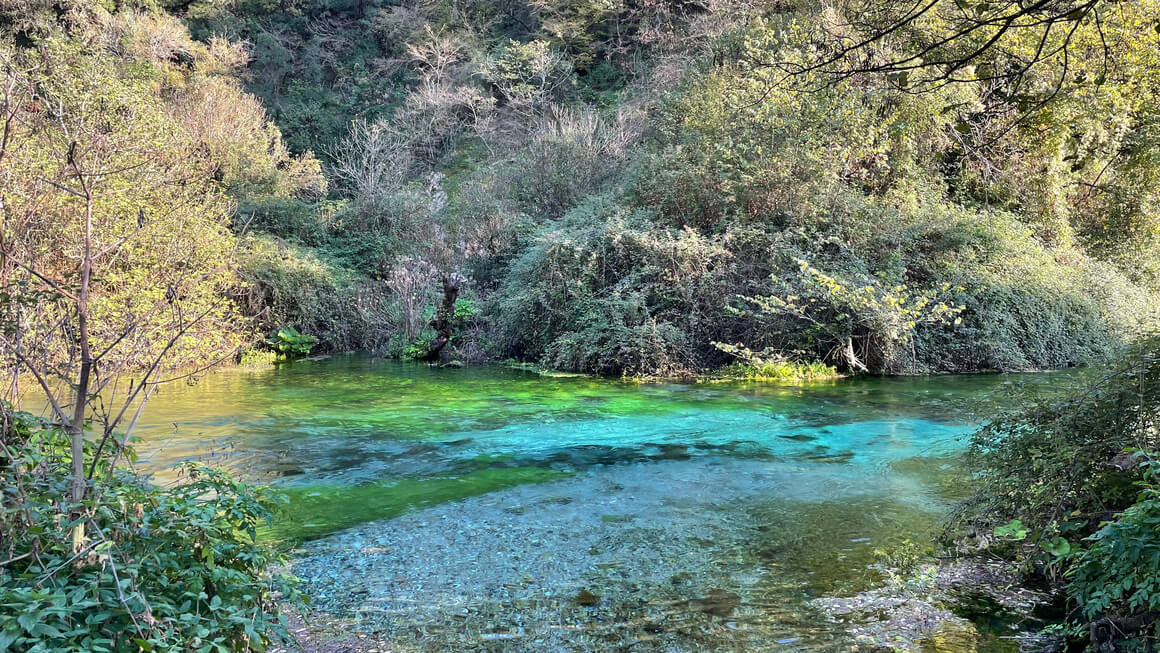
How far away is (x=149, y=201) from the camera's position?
15016 millimetres

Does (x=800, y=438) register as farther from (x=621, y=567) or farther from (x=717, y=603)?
(x=717, y=603)

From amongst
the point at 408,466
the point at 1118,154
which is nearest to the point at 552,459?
the point at 408,466

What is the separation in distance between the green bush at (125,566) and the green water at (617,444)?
111 inches

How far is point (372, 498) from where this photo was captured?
7688 millimetres

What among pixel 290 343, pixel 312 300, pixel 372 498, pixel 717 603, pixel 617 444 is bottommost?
pixel 717 603

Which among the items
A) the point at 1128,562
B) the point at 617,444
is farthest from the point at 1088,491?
the point at 617,444

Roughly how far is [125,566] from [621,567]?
3.49 meters

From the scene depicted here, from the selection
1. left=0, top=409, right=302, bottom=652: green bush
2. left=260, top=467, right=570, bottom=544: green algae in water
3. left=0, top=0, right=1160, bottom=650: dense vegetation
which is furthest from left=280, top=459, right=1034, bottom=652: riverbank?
left=0, top=0, right=1160, bottom=650: dense vegetation

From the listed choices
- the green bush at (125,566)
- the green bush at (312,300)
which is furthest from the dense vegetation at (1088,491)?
the green bush at (312,300)

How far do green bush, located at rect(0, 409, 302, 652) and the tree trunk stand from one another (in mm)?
14532

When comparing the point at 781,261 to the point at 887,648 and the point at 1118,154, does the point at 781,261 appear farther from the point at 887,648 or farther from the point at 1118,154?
the point at 887,648

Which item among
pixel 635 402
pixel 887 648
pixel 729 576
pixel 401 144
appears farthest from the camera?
pixel 401 144

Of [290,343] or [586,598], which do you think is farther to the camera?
[290,343]

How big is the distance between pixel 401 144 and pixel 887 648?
1148 inches
